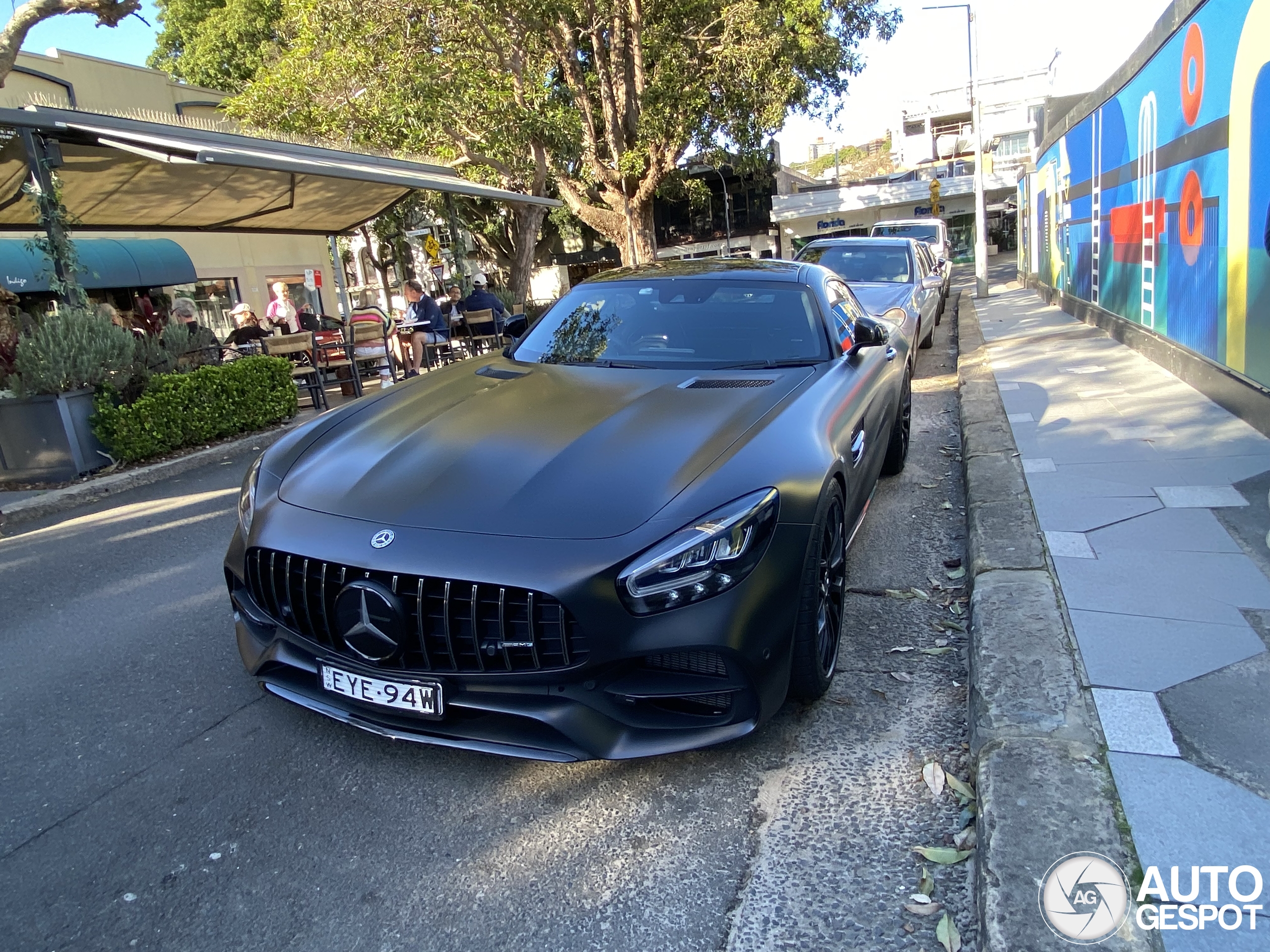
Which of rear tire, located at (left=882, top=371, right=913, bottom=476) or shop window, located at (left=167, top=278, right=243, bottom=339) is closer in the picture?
rear tire, located at (left=882, top=371, right=913, bottom=476)

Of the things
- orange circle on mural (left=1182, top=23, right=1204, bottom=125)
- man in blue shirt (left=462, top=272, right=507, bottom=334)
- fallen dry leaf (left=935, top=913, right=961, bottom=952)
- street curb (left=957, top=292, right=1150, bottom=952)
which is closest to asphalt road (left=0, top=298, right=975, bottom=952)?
fallen dry leaf (left=935, top=913, right=961, bottom=952)

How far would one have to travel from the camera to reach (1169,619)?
3.34 metres

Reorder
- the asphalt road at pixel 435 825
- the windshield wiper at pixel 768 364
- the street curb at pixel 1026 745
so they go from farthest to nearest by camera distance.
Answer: the windshield wiper at pixel 768 364 → the asphalt road at pixel 435 825 → the street curb at pixel 1026 745

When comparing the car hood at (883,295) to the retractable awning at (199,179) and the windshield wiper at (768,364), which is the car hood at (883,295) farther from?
the retractable awning at (199,179)

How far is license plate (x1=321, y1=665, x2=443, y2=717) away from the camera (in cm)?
249

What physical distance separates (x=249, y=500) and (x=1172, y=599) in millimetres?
3556

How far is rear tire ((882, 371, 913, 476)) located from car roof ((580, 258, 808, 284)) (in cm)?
131

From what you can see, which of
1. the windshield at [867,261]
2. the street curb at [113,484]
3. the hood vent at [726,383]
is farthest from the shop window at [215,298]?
the hood vent at [726,383]

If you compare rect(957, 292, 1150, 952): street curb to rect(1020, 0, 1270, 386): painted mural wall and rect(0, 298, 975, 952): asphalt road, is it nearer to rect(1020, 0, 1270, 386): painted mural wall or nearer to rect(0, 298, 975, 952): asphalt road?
rect(0, 298, 975, 952): asphalt road

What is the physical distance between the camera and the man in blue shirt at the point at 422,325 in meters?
12.3

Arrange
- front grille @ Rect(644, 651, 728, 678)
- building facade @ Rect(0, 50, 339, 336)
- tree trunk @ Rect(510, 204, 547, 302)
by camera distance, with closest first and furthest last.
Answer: front grille @ Rect(644, 651, 728, 678)
building facade @ Rect(0, 50, 339, 336)
tree trunk @ Rect(510, 204, 547, 302)

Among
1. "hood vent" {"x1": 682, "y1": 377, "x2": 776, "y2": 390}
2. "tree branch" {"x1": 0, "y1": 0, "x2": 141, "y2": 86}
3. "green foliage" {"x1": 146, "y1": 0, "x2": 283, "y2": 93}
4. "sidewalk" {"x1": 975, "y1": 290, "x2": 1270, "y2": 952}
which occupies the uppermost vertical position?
"green foliage" {"x1": 146, "y1": 0, "x2": 283, "y2": 93}

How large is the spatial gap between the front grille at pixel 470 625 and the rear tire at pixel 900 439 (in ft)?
11.9

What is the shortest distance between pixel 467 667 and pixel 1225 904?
192 centimetres
